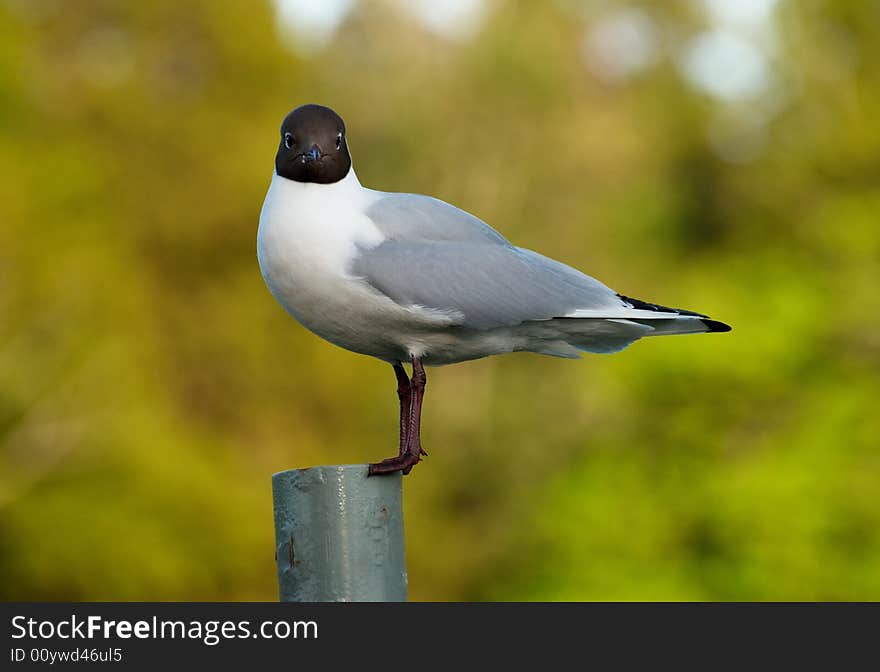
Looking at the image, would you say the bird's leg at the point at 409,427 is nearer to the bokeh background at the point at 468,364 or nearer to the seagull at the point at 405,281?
the seagull at the point at 405,281

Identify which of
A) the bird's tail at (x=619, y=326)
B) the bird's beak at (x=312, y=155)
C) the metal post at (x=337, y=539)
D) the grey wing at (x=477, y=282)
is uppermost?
the bird's beak at (x=312, y=155)

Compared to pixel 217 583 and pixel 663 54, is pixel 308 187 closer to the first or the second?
pixel 217 583

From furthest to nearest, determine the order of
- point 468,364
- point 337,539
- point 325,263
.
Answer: point 468,364
point 325,263
point 337,539

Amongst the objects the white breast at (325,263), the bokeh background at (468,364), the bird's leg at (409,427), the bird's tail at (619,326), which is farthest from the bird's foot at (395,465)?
the bokeh background at (468,364)

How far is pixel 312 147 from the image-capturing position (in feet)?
9.43

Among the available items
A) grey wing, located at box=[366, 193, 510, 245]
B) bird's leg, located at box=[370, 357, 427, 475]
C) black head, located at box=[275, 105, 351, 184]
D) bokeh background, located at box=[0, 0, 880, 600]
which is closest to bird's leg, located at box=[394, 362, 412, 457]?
bird's leg, located at box=[370, 357, 427, 475]

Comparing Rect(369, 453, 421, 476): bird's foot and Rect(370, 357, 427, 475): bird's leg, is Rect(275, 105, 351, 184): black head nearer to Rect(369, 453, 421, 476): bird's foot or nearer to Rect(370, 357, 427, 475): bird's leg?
Rect(370, 357, 427, 475): bird's leg

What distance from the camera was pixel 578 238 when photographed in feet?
48.6

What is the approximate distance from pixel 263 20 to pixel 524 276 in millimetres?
12567

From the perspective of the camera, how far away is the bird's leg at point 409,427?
279 cm

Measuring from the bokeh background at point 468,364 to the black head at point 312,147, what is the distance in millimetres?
9855

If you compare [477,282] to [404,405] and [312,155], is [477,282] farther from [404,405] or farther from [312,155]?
[312,155]

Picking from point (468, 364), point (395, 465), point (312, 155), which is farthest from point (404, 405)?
point (468, 364)

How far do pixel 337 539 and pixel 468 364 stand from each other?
12226 millimetres
